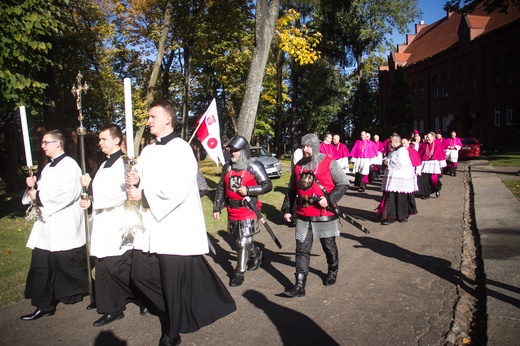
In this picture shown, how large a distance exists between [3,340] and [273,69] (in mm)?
32157

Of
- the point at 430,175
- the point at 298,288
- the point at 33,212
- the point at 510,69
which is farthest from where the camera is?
the point at 510,69

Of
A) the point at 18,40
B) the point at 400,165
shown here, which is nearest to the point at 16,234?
the point at 18,40

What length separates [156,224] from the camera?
4164 millimetres

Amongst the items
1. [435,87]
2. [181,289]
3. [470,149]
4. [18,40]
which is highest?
[435,87]

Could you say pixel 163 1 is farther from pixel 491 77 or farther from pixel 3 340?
pixel 491 77

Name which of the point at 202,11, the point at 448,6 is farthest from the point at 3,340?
the point at 448,6

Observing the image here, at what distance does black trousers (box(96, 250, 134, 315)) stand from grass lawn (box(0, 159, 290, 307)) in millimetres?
1689

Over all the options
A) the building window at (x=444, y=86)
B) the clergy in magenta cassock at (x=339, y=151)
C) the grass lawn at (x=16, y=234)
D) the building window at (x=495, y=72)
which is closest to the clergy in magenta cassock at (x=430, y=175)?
the clergy in magenta cassock at (x=339, y=151)

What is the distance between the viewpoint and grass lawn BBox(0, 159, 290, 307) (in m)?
6.22

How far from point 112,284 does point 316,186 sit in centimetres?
269

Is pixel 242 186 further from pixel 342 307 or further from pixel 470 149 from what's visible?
pixel 470 149

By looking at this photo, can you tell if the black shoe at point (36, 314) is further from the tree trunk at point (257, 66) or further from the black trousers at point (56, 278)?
the tree trunk at point (257, 66)

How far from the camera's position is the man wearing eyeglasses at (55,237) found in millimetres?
5121

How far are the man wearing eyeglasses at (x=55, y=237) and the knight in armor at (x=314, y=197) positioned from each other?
269 cm
